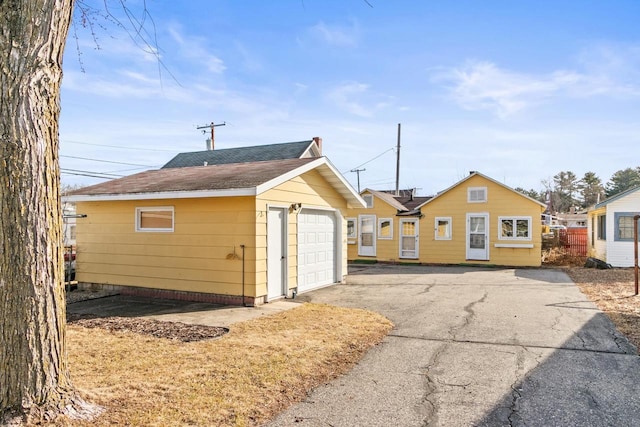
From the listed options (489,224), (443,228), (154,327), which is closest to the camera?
(154,327)

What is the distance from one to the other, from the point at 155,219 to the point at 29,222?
672cm

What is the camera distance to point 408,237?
2011 cm

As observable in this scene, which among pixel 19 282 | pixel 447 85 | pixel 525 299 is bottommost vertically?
pixel 525 299

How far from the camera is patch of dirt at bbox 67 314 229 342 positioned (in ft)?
20.2

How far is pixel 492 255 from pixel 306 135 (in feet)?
40.7

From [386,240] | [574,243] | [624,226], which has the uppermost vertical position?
[624,226]

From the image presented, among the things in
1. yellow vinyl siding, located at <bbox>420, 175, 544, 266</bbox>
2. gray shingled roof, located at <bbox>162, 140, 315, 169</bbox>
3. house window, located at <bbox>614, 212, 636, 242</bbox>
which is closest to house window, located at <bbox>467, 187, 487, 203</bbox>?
yellow vinyl siding, located at <bbox>420, 175, 544, 266</bbox>

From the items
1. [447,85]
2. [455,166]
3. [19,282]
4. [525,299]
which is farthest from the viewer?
[455,166]

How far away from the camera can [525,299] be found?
9.82 meters

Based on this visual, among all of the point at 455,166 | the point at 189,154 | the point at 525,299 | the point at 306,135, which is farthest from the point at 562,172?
the point at 525,299

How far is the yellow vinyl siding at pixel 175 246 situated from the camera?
8.69 meters

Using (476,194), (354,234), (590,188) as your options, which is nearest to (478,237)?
(476,194)

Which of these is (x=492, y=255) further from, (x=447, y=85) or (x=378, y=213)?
(x=447, y=85)

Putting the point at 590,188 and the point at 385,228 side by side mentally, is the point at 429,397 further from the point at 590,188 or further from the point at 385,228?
the point at 590,188
